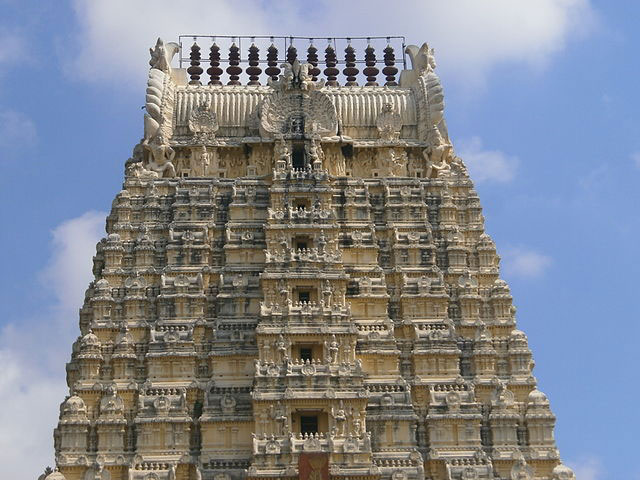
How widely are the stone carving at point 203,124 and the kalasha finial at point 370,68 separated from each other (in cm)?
991

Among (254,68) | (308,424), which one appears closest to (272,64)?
(254,68)

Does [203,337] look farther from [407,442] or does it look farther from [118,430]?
[407,442]

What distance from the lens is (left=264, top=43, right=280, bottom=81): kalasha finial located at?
72.4 m

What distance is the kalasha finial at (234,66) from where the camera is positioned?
71812mm

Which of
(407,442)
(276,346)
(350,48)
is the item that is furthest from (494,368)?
(350,48)

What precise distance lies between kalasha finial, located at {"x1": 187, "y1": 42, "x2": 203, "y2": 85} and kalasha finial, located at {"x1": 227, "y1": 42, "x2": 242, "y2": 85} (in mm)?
1692

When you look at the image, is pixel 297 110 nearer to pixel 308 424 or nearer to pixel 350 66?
pixel 350 66

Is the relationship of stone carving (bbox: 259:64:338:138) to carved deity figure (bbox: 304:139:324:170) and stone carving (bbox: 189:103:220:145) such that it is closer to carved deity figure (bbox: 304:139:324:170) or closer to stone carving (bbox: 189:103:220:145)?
carved deity figure (bbox: 304:139:324:170)

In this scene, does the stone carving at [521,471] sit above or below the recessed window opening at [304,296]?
below

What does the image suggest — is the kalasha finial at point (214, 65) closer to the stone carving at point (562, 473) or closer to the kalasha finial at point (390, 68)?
the kalasha finial at point (390, 68)

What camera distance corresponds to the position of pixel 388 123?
66500 mm

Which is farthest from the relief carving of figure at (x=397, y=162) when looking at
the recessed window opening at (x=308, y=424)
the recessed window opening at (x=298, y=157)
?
the recessed window opening at (x=308, y=424)

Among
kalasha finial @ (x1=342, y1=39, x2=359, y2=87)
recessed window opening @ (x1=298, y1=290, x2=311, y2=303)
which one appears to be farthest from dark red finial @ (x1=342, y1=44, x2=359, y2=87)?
recessed window opening @ (x1=298, y1=290, x2=311, y2=303)

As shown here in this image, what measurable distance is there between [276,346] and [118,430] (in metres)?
7.65
